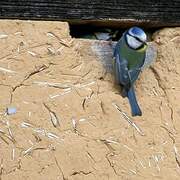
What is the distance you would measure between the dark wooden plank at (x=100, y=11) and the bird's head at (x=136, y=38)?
0.34 ft

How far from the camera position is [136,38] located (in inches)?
96.9

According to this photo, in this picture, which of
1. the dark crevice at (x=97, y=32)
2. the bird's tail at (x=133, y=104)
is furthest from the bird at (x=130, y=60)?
the dark crevice at (x=97, y=32)

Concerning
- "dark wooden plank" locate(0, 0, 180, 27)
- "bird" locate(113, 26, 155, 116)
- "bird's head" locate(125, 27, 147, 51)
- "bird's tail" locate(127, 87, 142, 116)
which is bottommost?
"bird's tail" locate(127, 87, 142, 116)

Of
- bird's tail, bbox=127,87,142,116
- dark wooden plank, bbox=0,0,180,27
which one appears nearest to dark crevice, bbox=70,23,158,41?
dark wooden plank, bbox=0,0,180,27

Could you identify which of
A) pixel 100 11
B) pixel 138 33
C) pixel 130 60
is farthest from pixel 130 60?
pixel 100 11

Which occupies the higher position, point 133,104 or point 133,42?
point 133,42

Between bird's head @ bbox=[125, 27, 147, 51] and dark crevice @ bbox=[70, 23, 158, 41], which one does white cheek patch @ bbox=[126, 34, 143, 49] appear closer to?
bird's head @ bbox=[125, 27, 147, 51]

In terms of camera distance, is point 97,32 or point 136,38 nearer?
point 136,38

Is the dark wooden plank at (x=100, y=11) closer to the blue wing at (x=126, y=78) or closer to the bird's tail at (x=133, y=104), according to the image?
the blue wing at (x=126, y=78)

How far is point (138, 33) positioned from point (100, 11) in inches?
6.7

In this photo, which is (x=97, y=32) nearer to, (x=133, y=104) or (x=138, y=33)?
(x=138, y=33)

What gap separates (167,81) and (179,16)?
0.25 m

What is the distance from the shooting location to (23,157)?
2.32m

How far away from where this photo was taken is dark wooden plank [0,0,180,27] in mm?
2469
